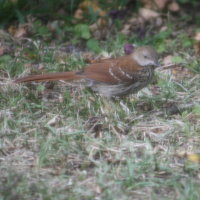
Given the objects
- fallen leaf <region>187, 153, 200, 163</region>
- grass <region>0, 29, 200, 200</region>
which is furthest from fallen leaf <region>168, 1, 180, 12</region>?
fallen leaf <region>187, 153, 200, 163</region>

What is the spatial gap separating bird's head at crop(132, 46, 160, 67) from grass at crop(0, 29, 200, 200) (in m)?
0.30

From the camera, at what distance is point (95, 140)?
16.8 ft

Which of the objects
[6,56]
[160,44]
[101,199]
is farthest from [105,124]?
[160,44]

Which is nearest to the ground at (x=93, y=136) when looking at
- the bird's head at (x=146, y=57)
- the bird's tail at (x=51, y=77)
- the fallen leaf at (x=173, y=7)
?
the bird's tail at (x=51, y=77)

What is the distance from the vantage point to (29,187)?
14.4 feet

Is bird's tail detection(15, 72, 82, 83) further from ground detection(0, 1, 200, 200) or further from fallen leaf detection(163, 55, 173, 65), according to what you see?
fallen leaf detection(163, 55, 173, 65)

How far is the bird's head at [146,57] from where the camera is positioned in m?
6.32

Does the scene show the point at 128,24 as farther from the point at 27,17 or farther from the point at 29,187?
the point at 29,187

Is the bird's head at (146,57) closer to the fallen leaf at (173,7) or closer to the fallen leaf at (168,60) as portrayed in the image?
the fallen leaf at (168,60)

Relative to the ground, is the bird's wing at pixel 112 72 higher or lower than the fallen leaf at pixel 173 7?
lower

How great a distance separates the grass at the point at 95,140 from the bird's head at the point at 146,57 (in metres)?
0.30

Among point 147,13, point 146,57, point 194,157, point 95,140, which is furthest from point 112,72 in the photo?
point 147,13

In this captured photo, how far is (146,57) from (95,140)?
1.52 metres

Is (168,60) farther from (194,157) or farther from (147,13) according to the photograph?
(194,157)
